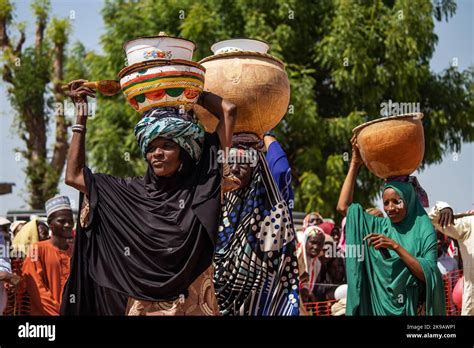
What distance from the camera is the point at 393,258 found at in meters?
7.81

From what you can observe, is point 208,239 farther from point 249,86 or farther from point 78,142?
point 249,86

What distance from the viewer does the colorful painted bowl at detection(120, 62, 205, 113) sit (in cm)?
611

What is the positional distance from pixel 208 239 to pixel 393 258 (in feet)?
7.52

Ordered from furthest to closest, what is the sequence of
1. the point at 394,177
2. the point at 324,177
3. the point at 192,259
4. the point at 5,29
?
the point at 5,29
the point at 324,177
the point at 394,177
the point at 192,259

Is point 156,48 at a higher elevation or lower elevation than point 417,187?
higher

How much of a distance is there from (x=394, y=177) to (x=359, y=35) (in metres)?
13.4

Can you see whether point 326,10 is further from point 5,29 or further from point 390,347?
point 390,347

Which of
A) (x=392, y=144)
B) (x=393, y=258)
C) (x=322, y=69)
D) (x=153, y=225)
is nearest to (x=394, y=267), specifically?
(x=393, y=258)

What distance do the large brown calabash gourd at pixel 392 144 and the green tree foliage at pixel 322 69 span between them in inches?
480

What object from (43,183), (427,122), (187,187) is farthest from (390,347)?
(43,183)

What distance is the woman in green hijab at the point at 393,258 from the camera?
25.1 feet

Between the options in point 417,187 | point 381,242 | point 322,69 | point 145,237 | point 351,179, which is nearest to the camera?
point 145,237

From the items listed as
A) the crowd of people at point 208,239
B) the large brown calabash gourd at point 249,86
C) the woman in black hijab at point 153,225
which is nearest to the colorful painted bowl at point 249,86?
the large brown calabash gourd at point 249,86

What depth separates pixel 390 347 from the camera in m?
6.56
